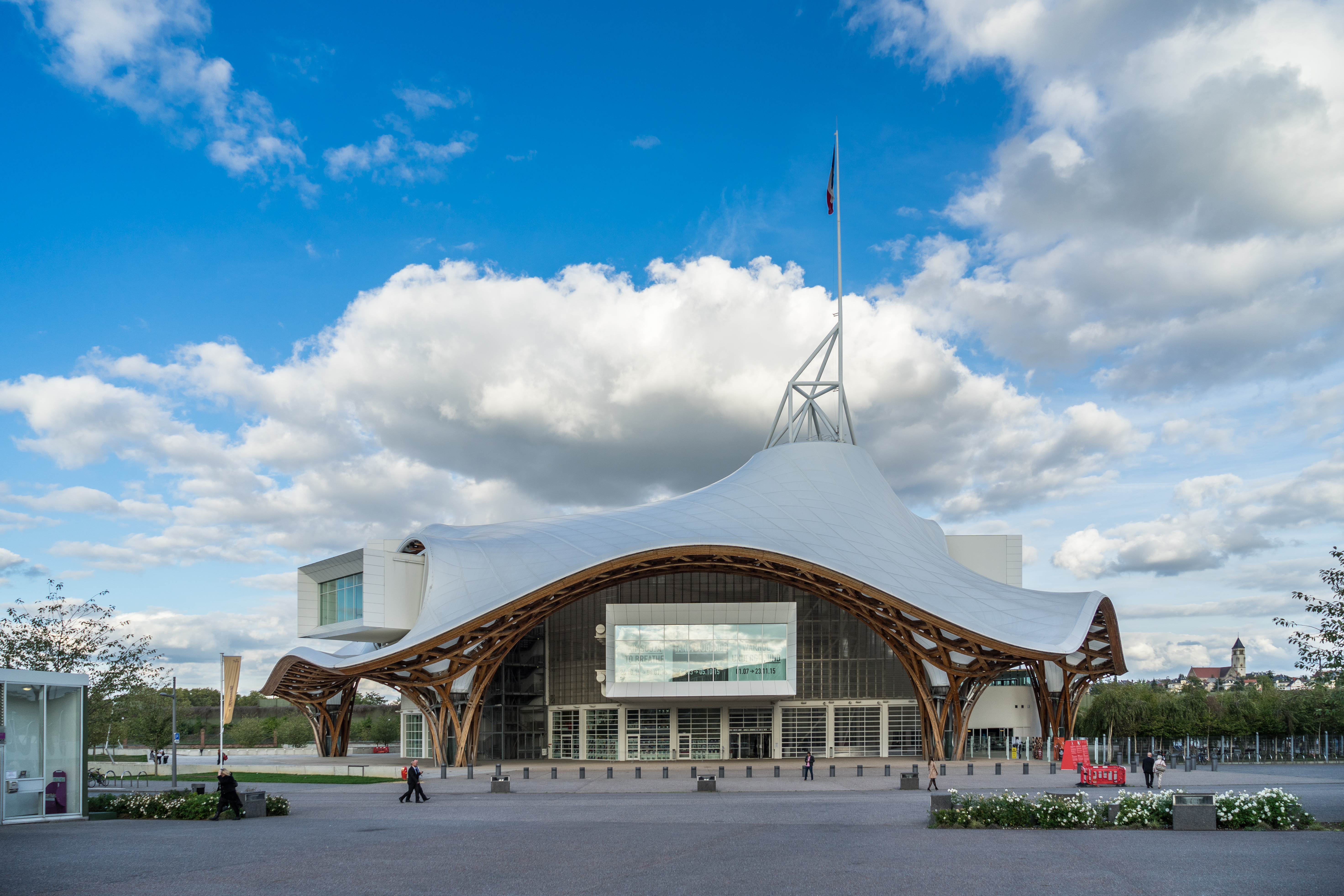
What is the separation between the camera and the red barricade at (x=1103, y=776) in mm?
31578

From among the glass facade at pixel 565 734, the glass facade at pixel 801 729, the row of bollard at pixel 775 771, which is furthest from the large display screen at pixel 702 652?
the row of bollard at pixel 775 771

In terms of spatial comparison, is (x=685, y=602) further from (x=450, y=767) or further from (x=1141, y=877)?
(x=1141, y=877)

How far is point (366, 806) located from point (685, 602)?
28.8 meters

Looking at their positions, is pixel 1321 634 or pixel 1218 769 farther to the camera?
pixel 1218 769

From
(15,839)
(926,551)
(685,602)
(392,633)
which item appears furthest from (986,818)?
(392,633)

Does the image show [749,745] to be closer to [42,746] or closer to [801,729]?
[801,729]

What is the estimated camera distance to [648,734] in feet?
180

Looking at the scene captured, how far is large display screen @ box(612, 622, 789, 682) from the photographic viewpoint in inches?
2035

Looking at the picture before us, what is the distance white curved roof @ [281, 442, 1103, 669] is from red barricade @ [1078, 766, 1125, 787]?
974 cm

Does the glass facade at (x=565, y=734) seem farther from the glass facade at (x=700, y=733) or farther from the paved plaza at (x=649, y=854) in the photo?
the paved plaza at (x=649, y=854)

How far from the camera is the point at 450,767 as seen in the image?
46.8 metres

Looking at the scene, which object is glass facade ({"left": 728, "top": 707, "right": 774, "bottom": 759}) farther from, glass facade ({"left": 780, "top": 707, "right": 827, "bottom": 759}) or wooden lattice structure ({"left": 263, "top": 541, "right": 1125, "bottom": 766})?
wooden lattice structure ({"left": 263, "top": 541, "right": 1125, "bottom": 766})

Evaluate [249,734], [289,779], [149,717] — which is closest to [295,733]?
[249,734]

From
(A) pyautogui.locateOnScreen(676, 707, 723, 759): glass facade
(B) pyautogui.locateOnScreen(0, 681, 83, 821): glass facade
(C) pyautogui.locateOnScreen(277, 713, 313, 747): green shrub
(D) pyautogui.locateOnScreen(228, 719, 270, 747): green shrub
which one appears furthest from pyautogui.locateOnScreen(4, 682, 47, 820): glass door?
(D) pyautogui.locateOnScreen(228, 719, 270, 747): green shrub
